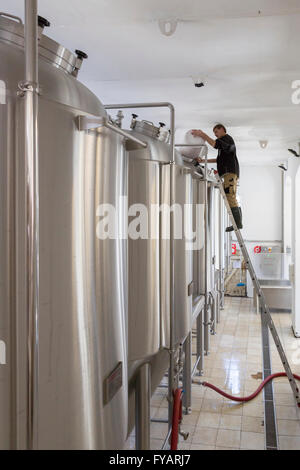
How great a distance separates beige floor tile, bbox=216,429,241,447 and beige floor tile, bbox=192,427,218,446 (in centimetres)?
4

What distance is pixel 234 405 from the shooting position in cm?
393

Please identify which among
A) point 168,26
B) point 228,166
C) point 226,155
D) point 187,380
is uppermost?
point 168,26

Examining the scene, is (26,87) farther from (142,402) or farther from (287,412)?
(287,412)

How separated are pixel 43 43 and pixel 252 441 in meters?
3.12

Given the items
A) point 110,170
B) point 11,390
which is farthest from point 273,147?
point 11,390

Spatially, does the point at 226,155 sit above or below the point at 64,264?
above

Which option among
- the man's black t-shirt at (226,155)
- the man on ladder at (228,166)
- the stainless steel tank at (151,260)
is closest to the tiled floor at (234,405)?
the stainless steel tank at (151,260)

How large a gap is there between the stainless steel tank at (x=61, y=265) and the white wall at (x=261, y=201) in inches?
376

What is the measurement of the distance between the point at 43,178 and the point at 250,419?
3282mm

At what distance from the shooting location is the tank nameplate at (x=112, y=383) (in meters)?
1.33

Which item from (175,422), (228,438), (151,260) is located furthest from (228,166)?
(175,422)

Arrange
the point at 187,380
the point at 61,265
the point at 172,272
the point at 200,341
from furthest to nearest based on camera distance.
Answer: the point at 200,341, the point at 187,380, the point at 172,272, the point at 61,265

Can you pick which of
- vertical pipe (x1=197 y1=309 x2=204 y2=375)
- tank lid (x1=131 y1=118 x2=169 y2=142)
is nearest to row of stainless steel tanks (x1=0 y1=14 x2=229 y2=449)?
tank lid (x1=131 y1=118 x2=169 y2=142)
